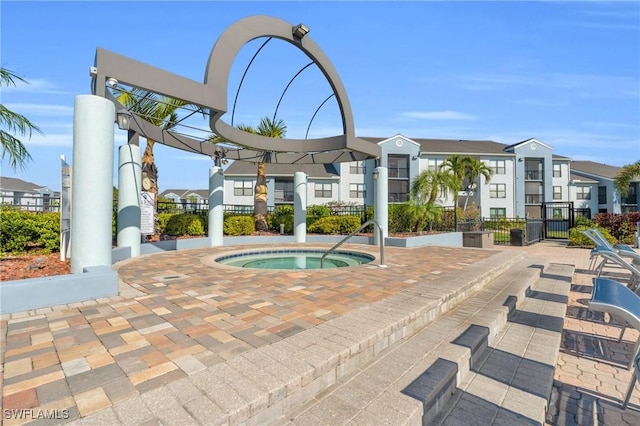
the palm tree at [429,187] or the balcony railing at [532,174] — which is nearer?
the palm tree at [429,187]

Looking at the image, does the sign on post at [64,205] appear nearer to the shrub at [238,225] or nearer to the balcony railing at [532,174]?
the shrub at [238,225]

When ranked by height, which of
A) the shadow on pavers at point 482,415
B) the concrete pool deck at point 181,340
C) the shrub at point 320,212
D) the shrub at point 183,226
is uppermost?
the shrub at point 320,212

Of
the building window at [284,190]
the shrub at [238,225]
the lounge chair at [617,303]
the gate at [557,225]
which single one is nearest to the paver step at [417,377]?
the lounge chair at [617,303]

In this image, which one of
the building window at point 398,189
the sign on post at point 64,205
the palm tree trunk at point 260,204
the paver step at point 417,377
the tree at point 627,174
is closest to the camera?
the paver step at point 417,377

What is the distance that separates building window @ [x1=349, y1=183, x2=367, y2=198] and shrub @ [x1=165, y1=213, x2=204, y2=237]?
25.3m

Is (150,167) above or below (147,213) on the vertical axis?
above

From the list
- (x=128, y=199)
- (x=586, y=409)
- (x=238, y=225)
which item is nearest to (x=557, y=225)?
(x=238, y=225)

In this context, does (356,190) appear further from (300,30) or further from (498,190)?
(300,30)

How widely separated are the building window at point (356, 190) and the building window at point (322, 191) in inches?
107

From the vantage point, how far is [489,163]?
37406 millimetres

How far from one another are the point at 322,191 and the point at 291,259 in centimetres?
2627

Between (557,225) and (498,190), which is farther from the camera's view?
(498,190)

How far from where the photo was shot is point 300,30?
9031mm

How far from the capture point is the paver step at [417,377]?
2.24 metres
